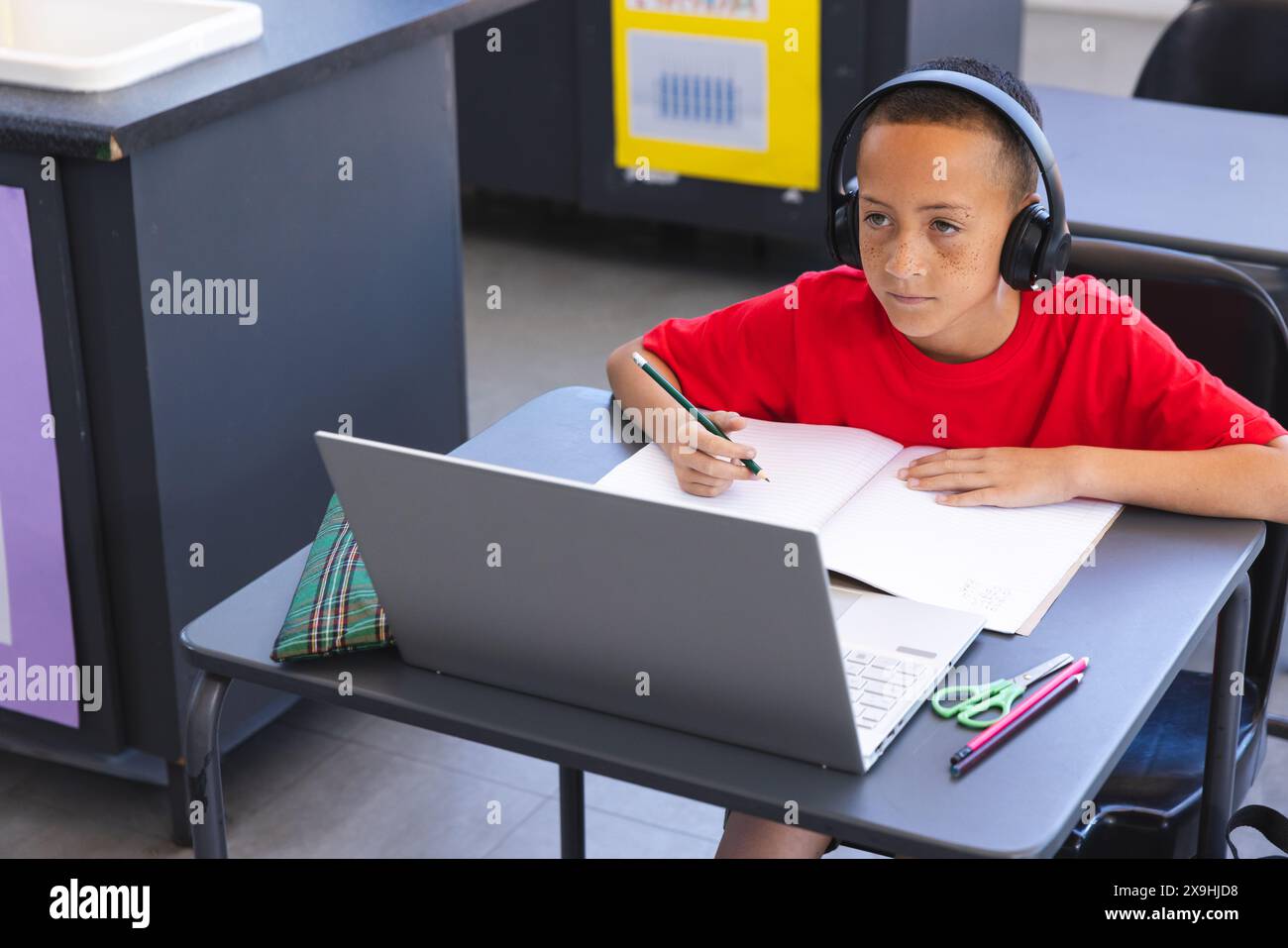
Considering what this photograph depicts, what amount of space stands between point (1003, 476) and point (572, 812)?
67 centimetres

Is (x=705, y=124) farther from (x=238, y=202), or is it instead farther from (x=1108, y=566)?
(x=1108, y=566)

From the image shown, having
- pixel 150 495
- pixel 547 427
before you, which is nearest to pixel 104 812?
pixel 150 495

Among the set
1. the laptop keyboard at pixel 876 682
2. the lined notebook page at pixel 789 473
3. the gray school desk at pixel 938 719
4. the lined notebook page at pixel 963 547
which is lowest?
the gray school desk at pixel 938 719

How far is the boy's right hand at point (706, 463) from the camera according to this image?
1.38 m

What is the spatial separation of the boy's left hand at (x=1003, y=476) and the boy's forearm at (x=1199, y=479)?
0.06ft

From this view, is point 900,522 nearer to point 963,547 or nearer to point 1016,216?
point 963,547

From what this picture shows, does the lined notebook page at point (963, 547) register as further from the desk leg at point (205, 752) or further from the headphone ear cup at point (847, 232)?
the desk leg at point (205, 752)

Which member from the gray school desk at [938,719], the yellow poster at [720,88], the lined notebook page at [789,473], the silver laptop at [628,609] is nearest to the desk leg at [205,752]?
the gray school desk at [938,719]

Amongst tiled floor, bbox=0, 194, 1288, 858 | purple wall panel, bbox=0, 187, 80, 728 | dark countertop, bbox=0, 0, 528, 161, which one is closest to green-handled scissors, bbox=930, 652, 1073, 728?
tiled floor, bbox=0, 194, 1288, 858

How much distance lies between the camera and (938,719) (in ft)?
3.74

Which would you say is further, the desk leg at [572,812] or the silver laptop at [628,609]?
the desk leg at [572,812]

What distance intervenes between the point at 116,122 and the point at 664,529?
1076 mm

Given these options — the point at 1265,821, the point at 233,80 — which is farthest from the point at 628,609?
the point at 233,80
